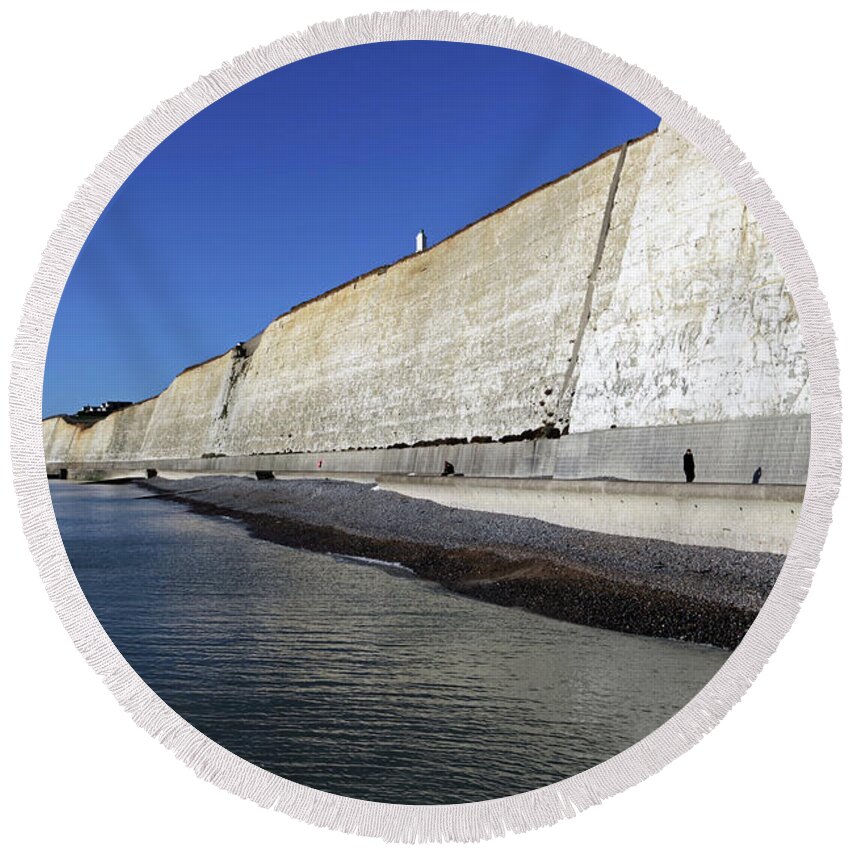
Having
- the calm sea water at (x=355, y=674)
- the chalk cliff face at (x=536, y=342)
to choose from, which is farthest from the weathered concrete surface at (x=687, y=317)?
the calm sea water at (x=355, y=674)

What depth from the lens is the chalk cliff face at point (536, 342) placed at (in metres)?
2.96

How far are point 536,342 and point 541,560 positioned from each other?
4332mm

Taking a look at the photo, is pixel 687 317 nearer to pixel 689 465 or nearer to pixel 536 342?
pixel 689 465

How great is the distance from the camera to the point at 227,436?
4406 millimetres

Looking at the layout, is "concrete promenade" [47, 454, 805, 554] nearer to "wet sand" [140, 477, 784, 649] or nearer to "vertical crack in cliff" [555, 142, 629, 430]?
"wet sand" [140, 477, 784, 649]

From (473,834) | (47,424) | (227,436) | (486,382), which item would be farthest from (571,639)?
(486,382)

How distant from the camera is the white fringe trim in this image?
215 centimetres

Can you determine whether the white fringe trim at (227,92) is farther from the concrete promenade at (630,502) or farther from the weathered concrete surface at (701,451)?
the weathered concrete surface at (701,451)

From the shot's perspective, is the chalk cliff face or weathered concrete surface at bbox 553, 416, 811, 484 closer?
weathered concrete surface at bbox 553, 416, 811, 484

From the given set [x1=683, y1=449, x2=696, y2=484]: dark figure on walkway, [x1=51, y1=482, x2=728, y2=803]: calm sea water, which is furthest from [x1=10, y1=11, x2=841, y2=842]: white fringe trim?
[x1=683, y1=449, x2=696, y2=484]: dark figure on walkway

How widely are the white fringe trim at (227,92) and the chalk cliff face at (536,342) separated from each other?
0.17 metres

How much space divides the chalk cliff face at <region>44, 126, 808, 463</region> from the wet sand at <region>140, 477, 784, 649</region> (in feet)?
1.30

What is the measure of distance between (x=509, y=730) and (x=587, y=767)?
23cm

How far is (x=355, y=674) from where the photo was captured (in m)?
2.47
